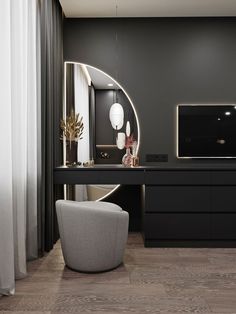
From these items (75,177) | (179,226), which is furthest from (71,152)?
(179,226)

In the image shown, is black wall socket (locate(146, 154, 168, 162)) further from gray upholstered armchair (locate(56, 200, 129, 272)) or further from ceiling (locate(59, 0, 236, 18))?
ceiling (locate(59, 0, 236, 18))

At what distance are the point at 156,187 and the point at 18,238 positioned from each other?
4.89 feet

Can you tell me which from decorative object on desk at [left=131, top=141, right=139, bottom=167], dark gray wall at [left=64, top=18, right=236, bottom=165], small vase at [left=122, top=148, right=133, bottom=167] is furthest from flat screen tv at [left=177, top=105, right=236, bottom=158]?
small vase at [left=122, top=148, right=133, bottom=167]

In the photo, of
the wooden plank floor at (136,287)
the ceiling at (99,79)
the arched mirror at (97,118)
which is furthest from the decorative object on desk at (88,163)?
the wooden plank floor at (136,287)

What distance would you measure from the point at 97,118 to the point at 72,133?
19.2 inches

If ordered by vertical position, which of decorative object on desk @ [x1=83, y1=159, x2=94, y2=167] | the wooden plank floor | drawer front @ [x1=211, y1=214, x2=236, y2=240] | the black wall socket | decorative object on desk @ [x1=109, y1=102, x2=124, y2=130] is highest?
decorative object on desk @ [x1=109, y1=102, x2=124, y2=130]

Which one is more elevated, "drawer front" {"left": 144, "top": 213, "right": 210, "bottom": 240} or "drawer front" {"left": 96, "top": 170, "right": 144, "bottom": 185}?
"drawer front" {"left": 96, "top": 170, "right": 144, "bottom": 185}

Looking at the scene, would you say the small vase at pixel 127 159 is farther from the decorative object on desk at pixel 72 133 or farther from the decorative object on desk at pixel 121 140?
the decorative object on desk at pixel 72 133

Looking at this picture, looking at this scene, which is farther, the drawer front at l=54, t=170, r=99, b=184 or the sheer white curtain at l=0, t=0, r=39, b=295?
the drawer front at l=54, t=170, r=99, b=184

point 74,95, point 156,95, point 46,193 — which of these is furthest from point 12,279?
point 156,95

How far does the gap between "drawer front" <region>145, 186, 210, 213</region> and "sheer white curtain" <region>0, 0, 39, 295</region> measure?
123 cm

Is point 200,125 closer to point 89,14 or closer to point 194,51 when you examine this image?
point 194,51

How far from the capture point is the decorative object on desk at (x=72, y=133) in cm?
352

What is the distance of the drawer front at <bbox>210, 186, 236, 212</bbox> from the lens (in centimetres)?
322
